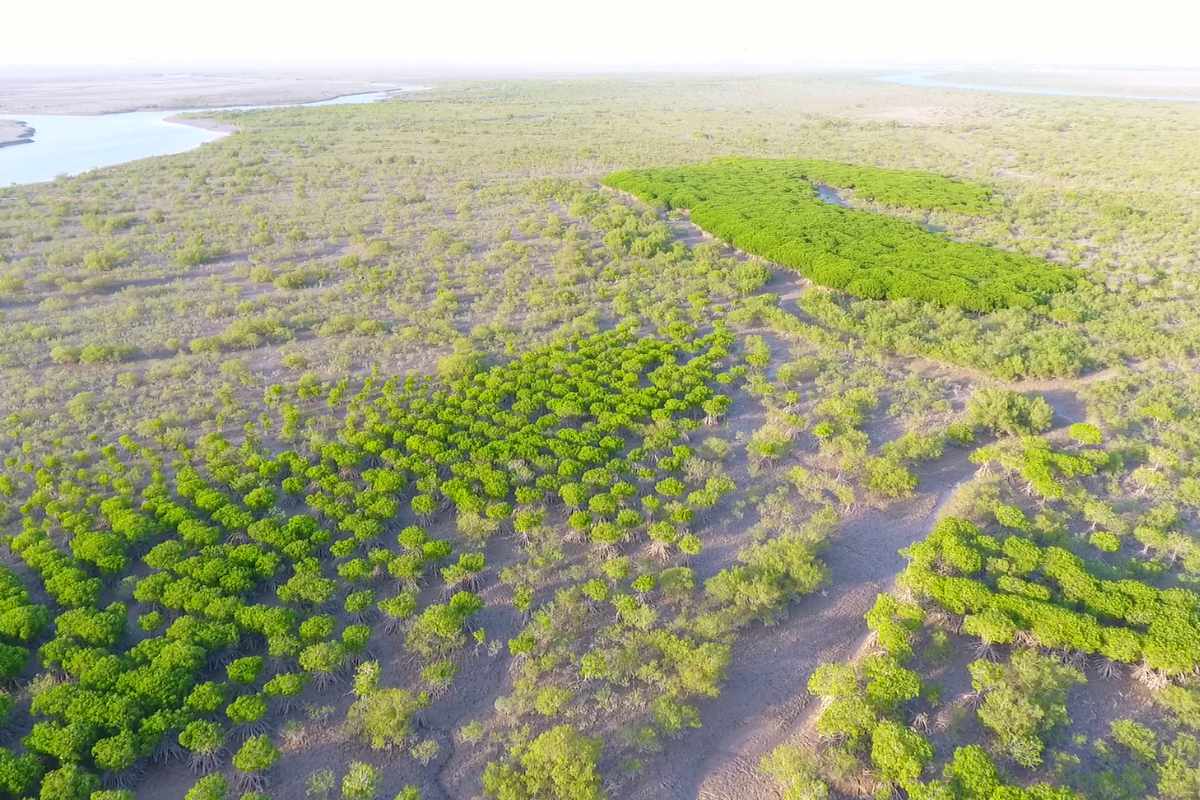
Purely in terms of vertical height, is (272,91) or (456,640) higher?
(272,91)

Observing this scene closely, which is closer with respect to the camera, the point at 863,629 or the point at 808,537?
the point at 863,629

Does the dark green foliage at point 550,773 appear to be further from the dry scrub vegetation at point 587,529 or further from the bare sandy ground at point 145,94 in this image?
the bare sandy ground at point 145,94

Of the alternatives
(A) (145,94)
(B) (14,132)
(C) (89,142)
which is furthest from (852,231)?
(A) (145,94)

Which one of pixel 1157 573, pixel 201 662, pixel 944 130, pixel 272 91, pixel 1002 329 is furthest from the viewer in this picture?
pixel 272 91

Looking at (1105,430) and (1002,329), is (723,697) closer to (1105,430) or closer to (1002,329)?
(1105,430)

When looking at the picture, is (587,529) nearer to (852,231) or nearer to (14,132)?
(852,231)

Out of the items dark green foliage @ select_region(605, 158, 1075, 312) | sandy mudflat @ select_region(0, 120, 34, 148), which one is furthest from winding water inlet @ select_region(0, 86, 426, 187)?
dark green foliage @ select_region(605, 158, 1075, 312)

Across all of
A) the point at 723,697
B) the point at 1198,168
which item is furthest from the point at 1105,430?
the point at 1198,168
